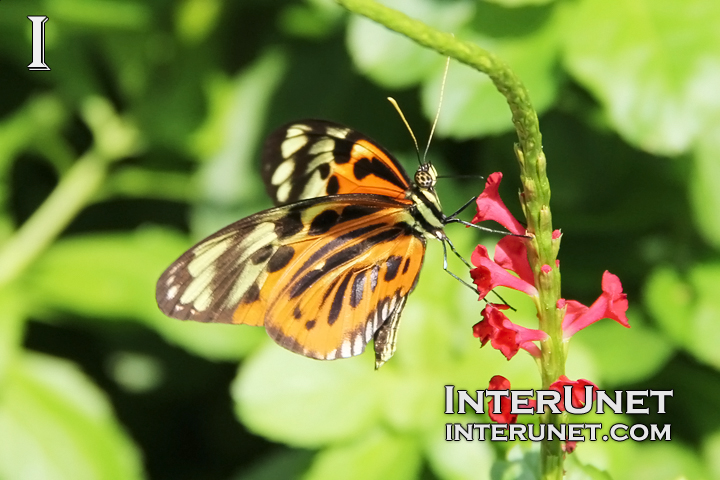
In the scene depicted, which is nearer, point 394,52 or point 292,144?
point 292,144

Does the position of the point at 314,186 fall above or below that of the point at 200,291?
above

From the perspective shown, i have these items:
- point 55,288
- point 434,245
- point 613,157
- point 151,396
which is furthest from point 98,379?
point 613,157

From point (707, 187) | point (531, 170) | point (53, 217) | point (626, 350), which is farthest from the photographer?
point (53, 217)

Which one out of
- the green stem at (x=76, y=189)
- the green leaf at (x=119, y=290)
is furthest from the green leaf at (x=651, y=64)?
the green stem at (x=76, y=189)

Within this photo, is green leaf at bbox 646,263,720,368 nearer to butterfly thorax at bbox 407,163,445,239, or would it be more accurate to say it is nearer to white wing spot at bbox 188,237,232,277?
butterfly thorax at bbox 407,163,445,239

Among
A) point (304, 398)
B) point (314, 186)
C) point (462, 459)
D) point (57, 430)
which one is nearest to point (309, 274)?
point (314, 186)

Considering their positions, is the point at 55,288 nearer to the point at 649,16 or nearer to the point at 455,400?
the point at 455,400

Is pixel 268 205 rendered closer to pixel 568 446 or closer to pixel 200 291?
pixel 200 291

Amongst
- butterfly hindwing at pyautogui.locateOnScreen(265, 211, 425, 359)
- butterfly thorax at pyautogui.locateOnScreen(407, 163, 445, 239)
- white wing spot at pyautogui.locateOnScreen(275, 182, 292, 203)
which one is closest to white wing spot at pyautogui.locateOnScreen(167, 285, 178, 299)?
butterfly hindwing at pyautogui.locateOnScreen(265, 211, 425, 359)
